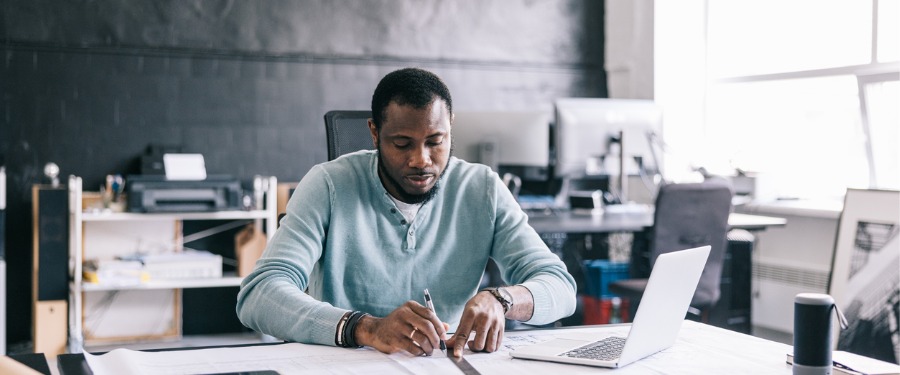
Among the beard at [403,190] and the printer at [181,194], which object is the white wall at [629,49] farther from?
the beard at [403,190]

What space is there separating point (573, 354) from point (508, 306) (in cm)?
21

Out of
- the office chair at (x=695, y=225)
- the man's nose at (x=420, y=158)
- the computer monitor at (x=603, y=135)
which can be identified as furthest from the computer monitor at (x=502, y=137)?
the man's nose at (x=420, y=158)

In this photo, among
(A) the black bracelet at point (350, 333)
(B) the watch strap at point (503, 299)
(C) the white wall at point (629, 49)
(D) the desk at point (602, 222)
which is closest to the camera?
(A) the black bracelet at point (350, 333)

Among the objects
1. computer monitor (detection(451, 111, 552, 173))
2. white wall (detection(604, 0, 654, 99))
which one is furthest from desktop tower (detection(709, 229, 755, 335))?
white wall (detection(604, 0, 654, 99))

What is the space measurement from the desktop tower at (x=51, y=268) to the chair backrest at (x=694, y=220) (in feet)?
8.87

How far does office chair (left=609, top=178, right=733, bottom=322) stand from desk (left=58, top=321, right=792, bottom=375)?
180 centimetres

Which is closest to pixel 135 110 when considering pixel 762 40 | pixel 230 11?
pixel 230 11

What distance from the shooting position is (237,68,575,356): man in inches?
66.7

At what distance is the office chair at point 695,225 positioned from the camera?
11.0 ft

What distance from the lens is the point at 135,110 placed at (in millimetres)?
4441

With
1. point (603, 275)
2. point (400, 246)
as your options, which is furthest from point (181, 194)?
point (400, 246)

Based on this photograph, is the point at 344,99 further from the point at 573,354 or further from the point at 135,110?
the point at 573,354

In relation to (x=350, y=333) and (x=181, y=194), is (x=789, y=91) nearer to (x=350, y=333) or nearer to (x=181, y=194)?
(x=181, y=194)

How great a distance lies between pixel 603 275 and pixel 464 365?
322 centimetres
